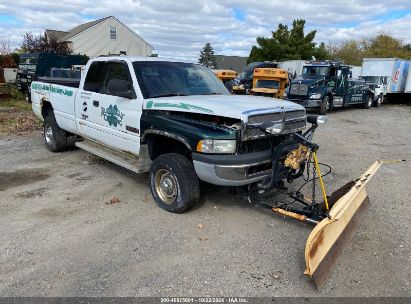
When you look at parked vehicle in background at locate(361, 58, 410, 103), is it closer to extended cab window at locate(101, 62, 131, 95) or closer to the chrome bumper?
extended cab window at locate(101, 62, 131, 95)

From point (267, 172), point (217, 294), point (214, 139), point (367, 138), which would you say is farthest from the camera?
point (367, 138)

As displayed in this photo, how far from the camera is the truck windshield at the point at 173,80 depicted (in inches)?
211

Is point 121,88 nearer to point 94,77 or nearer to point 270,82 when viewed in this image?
point 94,77

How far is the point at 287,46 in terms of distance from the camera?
41562mm

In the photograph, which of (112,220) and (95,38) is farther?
(95,38)

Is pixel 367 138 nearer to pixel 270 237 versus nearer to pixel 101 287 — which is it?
pixel 270 237

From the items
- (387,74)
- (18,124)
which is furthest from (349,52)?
(18,124)

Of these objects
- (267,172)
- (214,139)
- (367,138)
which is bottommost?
(367,138)

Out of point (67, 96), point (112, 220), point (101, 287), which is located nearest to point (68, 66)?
point (67, 96)

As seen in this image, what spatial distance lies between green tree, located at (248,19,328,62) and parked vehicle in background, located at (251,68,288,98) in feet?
A: 76.4

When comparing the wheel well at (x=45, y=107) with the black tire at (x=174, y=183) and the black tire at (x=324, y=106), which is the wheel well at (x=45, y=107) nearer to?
the black tire at (x=174, y=183)

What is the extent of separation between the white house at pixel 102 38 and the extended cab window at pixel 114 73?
43.7 meters

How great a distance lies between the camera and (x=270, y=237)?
14.5ft

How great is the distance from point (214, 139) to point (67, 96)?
3.82 meters
